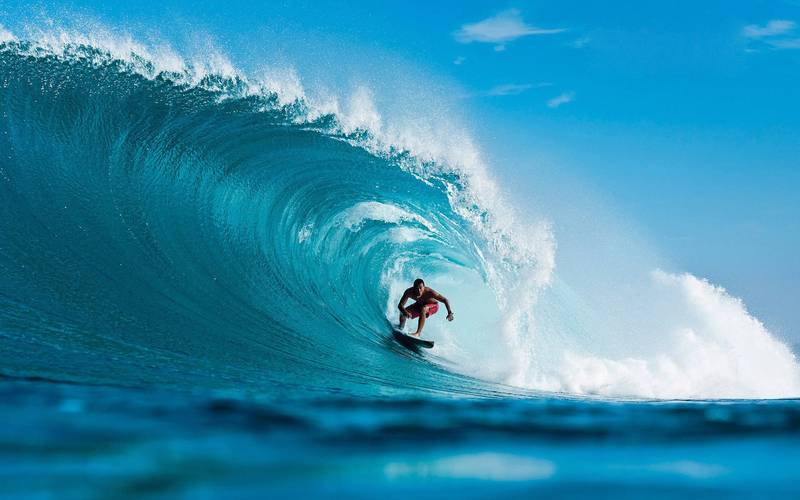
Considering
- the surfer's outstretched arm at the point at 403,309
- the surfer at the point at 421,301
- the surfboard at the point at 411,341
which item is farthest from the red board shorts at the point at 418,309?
the surfboard at the point at 411,341

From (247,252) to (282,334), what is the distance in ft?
9.11

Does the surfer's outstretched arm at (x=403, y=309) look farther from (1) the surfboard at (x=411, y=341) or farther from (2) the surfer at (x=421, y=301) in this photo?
(1) the surfboard at (x=411, y=341)

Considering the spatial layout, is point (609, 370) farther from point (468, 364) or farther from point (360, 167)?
point (360, 167)

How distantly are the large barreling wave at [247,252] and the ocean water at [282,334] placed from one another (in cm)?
5

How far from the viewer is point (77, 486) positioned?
1446 mm

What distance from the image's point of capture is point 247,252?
10289 millimetres

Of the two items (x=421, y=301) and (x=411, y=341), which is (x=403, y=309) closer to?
(x=421, y=301)

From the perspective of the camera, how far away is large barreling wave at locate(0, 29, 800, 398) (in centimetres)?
610

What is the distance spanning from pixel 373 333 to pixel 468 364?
1747 mm

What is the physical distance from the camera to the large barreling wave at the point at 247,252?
20.0 feet

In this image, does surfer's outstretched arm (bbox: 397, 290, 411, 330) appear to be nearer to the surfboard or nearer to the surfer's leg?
the surfer's leg

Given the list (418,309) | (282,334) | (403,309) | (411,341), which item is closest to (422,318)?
(418,309)

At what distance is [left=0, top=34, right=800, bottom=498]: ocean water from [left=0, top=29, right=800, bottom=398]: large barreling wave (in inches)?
1.8

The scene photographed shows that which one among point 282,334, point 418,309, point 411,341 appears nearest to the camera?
point 282,334
